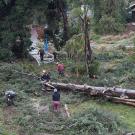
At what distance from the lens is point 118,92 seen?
24.2 m

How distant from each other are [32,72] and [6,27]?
22.0 ft

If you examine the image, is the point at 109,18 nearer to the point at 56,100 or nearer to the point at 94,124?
the point at 56,100

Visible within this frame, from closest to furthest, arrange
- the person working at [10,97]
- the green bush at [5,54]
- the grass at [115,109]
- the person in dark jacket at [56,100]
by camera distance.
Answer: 1. the grass at [115,109]
2. the person in dark jacket at [56,100]
3. the person working at [10,97]
4. the green bush at [5,54]

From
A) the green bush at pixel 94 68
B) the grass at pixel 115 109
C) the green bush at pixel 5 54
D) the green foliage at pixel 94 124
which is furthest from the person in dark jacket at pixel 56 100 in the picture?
the green bush at pixel 5 54

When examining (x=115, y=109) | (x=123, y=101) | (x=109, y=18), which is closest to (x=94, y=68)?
(x=123, y=101)

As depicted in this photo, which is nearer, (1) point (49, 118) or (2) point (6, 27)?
(1) point (49, 118)

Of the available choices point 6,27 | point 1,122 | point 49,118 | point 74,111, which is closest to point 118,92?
point 74,111


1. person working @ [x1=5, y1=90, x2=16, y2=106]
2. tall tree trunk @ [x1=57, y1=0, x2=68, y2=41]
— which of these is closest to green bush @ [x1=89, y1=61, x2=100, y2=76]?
person working @ [x1=5, y1=90, x2=16, y2=106]

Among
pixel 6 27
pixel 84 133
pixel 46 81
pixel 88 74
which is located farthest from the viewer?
pixel 6 27

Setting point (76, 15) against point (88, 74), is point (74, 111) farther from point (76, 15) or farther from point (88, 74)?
point (76, 15)

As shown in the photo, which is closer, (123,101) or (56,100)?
(56,100)

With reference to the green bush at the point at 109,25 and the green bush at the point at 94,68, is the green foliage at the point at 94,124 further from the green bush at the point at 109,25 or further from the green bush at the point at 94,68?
the green bush at the point at 109,25

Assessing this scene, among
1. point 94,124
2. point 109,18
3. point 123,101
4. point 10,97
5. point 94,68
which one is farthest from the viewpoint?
point 109,18

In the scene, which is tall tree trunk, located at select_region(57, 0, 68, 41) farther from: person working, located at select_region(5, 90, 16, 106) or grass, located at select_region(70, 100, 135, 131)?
person working, located at select_region(5, 90, 16, 106)
